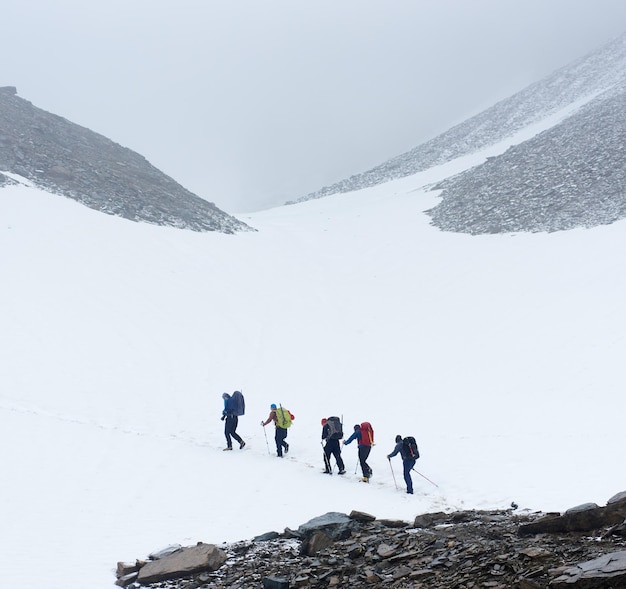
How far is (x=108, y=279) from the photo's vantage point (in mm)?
27922

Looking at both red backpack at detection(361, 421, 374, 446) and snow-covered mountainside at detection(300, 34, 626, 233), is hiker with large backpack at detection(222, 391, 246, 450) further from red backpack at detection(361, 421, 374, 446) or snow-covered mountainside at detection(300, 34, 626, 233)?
snow-covered mountainside at detection(300, 34, 626, 233)

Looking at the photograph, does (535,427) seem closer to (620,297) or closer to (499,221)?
(620,297)

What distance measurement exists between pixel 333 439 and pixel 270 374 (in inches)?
334

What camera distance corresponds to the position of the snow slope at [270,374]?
10.7 m

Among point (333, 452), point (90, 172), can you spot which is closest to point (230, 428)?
point (333, 452)

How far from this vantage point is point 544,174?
43.8 meters

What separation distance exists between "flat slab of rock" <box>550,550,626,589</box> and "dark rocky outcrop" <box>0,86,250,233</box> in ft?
Result: 117

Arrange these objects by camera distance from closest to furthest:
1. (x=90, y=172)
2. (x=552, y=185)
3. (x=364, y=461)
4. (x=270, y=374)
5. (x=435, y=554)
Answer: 1. (x=435, y=554)
2. (x=364, y=461)
3. (x=270, y=374)
4. (x=552, y=185)
5. (x=90, y=172)

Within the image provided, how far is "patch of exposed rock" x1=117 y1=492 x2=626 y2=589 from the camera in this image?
603cm

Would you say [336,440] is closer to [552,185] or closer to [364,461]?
[364,461]

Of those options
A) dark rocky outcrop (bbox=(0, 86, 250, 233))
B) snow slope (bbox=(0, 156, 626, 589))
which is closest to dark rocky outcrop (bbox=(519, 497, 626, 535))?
snow slope (bbox=(0, 156, 626, 589))

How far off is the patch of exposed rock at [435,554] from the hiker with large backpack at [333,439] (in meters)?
3.95

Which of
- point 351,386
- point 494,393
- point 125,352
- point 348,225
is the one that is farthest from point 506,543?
point 348,225

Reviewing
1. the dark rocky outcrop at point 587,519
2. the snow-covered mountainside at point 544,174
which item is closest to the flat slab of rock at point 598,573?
the dark rocky outcrop at point 587,519
